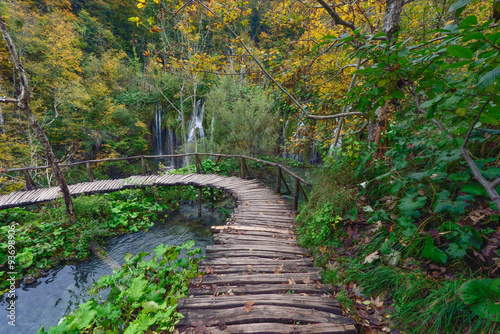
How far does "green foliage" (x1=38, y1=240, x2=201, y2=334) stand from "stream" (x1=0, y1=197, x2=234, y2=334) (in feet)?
7.80

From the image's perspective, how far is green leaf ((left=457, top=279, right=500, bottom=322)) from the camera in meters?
1.54

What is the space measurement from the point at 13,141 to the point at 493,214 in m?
17.7

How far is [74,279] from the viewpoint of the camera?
5262 millimetres

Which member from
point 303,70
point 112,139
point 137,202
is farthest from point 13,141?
point 303,70

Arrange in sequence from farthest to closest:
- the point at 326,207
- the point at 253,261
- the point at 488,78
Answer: the point at 326,207 < the point at 253,261 < the point at 488,78

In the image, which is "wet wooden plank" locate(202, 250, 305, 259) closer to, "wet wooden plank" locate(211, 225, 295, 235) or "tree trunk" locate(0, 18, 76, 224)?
"wet wooden plank" locate(211, 225, 295, 235)

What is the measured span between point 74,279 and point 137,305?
4459 mm

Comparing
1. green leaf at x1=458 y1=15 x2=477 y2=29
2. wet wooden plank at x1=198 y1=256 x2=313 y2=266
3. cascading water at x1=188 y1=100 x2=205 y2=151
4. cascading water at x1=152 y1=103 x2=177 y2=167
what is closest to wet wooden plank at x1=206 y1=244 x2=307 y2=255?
wet wooden plank at x1=198 y1=256 x2=313 y2=266

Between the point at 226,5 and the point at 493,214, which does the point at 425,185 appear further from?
the point at 226,5

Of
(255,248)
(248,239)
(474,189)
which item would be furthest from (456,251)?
(248,239)

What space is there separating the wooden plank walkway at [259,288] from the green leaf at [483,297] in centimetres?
107

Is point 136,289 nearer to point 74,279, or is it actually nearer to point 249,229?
point 249,229

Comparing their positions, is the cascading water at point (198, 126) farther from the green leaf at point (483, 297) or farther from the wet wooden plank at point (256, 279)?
the green leaf at point (483, 297)

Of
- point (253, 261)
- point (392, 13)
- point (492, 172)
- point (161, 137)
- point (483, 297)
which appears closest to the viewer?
point (483, 297)
